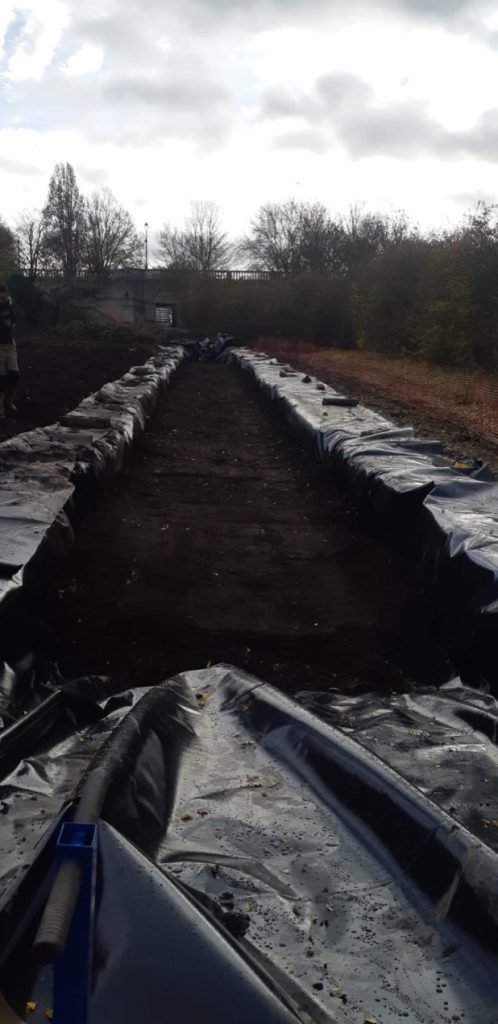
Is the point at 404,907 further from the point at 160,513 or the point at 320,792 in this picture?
the point at 160,513

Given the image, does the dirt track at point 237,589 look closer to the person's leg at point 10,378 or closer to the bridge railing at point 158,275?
the person's leg at point 10,378

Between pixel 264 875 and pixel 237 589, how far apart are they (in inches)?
132

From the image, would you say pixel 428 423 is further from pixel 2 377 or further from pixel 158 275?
pixel 158 275

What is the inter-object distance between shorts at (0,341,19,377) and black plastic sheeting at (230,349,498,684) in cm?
387

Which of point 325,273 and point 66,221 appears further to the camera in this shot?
point 66,221

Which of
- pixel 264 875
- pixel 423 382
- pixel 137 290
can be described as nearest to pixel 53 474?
pixel 264 875

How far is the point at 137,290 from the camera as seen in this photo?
5250 cm

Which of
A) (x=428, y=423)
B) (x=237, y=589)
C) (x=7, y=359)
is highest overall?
(x=7, y=359)

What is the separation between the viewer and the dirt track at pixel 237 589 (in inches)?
160

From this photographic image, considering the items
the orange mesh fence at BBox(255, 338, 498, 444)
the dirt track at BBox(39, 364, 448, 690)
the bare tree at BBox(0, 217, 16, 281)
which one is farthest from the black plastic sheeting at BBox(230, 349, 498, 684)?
the bare tree at BBox(0, 217, 16, 281)

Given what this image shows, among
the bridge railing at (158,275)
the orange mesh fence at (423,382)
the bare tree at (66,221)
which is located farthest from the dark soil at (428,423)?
the bare tree at (66,221)

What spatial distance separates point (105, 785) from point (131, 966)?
53 centimetres

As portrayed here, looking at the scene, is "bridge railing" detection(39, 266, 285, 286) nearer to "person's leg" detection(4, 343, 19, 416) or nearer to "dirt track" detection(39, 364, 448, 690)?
"person's leg" detection(4, 343, 19, 416)

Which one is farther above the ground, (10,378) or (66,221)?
(66,221)
